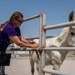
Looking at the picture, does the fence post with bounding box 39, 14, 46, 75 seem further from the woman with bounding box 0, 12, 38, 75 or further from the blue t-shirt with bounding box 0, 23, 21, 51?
the blue t-shirt with bounding box 0, 23, 21, 51

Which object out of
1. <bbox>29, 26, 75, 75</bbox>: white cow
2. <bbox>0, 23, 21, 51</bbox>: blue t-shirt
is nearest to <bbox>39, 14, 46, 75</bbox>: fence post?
<bbox>0, 23, 21, 51</bbox>: blue t-shirt

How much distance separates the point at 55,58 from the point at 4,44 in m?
2.29

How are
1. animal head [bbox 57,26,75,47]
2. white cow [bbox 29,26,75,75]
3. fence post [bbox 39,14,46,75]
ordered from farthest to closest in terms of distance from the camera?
1. white cow [bbox 29,26,75,75]
2. animal head [bbox 57,26,75,47]
3. fence post [bbox 39,14,46,75]

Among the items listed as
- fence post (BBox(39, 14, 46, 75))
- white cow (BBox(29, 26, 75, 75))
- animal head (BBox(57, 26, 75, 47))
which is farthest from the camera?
white cow (BBox(29, 26, 75, 75))

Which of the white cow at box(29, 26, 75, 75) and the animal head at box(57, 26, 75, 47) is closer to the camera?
the animal head at box(57, 26, 75, 47)

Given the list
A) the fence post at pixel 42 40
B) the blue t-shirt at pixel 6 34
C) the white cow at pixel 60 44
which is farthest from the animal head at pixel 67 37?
the blue t-shirt at pixel 6 34

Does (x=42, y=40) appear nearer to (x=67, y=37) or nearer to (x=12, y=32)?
(x=12, y=32)

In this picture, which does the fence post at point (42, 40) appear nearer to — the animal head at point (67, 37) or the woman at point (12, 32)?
the woman at point (12, 32)

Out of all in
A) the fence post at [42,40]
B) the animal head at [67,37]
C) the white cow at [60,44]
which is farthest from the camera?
the white cow at [60,44]

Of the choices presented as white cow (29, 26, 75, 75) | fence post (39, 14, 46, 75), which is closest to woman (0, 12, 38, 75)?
fence post (39, 14, 46, 75)

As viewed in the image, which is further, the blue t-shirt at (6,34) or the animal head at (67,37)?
the animal head at (67,37)

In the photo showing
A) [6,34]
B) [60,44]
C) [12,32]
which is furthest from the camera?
[60,44]

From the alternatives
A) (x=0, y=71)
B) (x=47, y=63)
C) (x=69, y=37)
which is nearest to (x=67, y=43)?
(x=69, y=37)

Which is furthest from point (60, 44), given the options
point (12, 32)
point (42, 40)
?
point (12, 32)
